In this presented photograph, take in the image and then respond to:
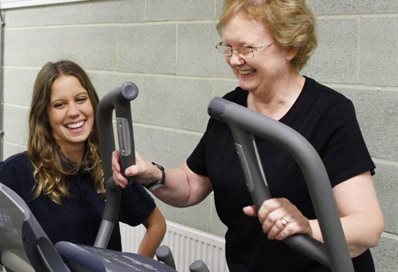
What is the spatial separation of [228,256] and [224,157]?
0.26m

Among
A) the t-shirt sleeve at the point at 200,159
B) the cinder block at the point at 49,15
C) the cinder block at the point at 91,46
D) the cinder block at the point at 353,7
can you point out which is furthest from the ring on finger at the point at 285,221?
the cinder block at the point at 49,15

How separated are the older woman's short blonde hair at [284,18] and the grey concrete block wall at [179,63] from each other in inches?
31.4

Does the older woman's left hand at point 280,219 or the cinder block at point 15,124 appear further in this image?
the cinder block at point 15,124

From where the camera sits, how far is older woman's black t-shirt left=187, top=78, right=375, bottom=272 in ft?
4.84

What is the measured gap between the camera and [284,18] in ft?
4.99

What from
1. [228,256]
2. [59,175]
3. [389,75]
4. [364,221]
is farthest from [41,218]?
[389,75]

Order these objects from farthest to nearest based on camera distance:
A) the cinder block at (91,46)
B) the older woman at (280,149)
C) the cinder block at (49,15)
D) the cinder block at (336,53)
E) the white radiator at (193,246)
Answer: the cinder block at (49,15) → the cinder block at (91,46) → the white radiator at (193,246) → the cinder block at (336,53) → the older woman at (280,149)

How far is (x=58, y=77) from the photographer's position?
2041 millimetres

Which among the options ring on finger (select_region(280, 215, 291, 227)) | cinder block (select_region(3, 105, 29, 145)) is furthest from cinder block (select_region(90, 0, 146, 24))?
ring on finger (select_region(280, 215, 291, 227))

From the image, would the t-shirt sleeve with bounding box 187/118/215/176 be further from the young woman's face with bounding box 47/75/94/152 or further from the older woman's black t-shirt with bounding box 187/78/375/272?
the young woman's face with bounding box 47/75/94/152

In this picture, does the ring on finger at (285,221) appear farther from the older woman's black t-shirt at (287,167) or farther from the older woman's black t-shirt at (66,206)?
the older woman's black t-shirt at (66,206)

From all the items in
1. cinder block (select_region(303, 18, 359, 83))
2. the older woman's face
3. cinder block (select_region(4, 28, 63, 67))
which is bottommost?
cinder block (select_region(4, 28, 63, 67))

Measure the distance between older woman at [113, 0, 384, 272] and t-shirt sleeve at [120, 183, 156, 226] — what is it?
1.23ft

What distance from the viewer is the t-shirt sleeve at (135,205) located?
6.81 feet
